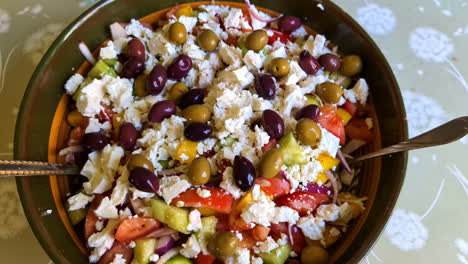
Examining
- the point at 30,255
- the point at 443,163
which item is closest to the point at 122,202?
the point at 30,255

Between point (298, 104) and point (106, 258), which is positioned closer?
point (106, 258)

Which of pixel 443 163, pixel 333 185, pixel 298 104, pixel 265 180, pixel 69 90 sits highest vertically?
pixel 69 90

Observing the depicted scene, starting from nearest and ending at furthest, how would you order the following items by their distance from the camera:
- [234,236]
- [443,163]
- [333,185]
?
[234,236] → [333,185] → [443,163]

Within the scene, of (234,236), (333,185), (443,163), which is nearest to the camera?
(234,236)

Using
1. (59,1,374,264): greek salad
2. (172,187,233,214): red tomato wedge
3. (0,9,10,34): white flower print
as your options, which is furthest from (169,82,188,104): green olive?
(0,9,10,34): white flower print

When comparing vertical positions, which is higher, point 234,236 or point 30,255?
point 234,236

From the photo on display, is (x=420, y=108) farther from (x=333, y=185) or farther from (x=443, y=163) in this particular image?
(x=333, y=185)

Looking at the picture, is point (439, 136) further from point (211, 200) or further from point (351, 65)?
point (211, 200)
